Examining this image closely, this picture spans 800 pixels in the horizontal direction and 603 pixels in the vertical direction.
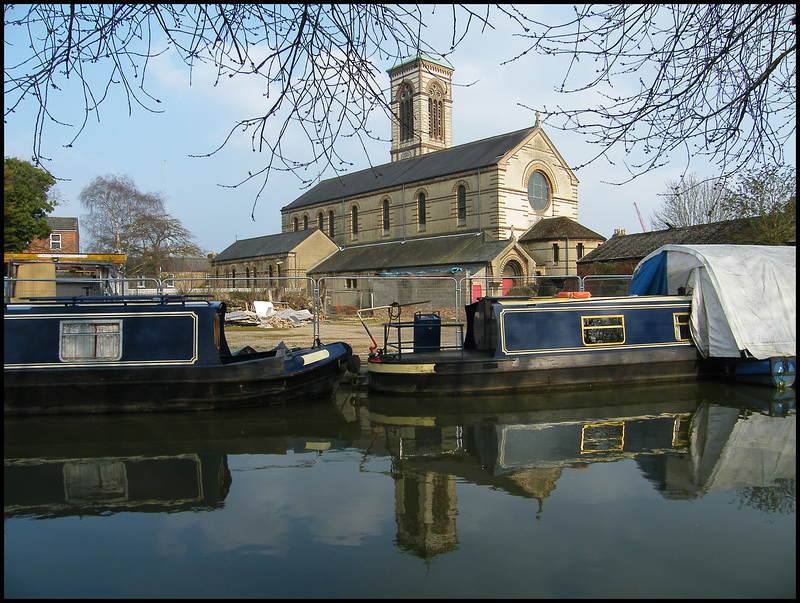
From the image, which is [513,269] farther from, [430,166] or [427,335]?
[427,335]

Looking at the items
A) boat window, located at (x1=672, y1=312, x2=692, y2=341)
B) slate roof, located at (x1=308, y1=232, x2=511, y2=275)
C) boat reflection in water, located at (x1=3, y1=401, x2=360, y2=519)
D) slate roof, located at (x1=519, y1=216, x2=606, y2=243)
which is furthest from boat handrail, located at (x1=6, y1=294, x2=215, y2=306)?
slate roof, located at (x1=519, y1=216, x2=606, y2=243)

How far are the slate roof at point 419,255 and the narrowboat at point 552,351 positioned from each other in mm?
17558

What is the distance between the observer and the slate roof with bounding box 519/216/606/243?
3359 cm

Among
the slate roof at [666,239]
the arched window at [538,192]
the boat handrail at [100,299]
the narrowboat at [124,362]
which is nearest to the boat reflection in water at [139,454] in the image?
the narrowboat at [124,362]

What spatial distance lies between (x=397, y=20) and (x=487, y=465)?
4977 millimetres

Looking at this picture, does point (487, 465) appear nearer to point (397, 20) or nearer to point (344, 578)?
point (344, 578)

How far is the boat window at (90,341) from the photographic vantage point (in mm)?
10031

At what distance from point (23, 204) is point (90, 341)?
832 inches

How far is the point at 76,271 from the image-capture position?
909 inches

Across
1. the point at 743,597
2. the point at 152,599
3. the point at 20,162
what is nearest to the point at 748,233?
the point at 743,597

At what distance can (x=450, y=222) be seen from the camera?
37688 millimetres

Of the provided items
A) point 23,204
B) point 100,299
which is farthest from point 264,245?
point 100,299

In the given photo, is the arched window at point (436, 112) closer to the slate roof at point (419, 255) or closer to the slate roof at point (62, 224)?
the slate roof at point (419, 255)

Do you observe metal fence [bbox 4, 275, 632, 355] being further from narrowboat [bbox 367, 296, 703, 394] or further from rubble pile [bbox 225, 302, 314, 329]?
narrowboat [bbox 367, 296, 703, 394]
